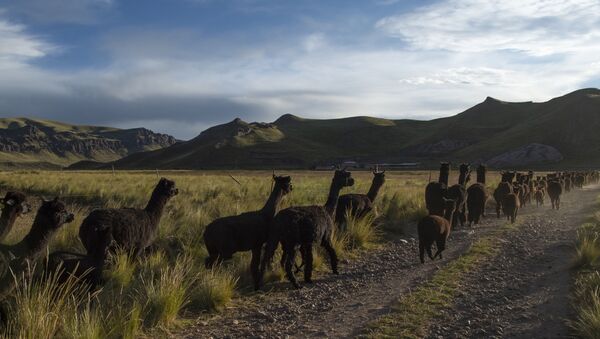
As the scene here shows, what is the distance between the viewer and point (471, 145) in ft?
488

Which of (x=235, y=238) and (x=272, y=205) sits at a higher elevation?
(x=272, y=205)

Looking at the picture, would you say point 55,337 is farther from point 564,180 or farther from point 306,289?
point 564,180

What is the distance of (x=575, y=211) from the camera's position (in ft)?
67.2

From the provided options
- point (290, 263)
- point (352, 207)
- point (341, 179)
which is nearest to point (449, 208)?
point (352, 207)

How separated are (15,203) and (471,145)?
15173 cm

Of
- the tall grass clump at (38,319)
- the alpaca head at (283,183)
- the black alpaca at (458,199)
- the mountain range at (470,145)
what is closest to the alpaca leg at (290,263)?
the alpaca head at (283,183)

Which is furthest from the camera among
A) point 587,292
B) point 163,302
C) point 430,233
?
point 430,233

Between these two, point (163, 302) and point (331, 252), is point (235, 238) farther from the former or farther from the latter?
point (163, 302)

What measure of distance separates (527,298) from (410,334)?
281 centimetres

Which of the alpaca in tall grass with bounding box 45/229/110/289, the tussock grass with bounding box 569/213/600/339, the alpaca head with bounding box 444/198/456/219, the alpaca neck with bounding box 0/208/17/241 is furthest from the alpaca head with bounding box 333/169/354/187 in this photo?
the alpaca neck with bounding box 0/208/17/241

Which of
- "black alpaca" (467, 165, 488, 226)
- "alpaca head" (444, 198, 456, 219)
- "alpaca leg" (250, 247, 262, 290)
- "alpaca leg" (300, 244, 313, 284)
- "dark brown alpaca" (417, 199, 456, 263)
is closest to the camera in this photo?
"alpaca leg" (250, 247, 262, 290)

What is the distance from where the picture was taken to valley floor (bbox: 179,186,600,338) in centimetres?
641

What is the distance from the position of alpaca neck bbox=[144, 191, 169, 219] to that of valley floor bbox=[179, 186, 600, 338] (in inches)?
102

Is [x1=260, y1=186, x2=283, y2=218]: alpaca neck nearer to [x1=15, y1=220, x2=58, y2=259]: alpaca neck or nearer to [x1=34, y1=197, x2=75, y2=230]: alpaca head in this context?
[x1=34, y1=197, x2=75, y2=230]: alpaca head
